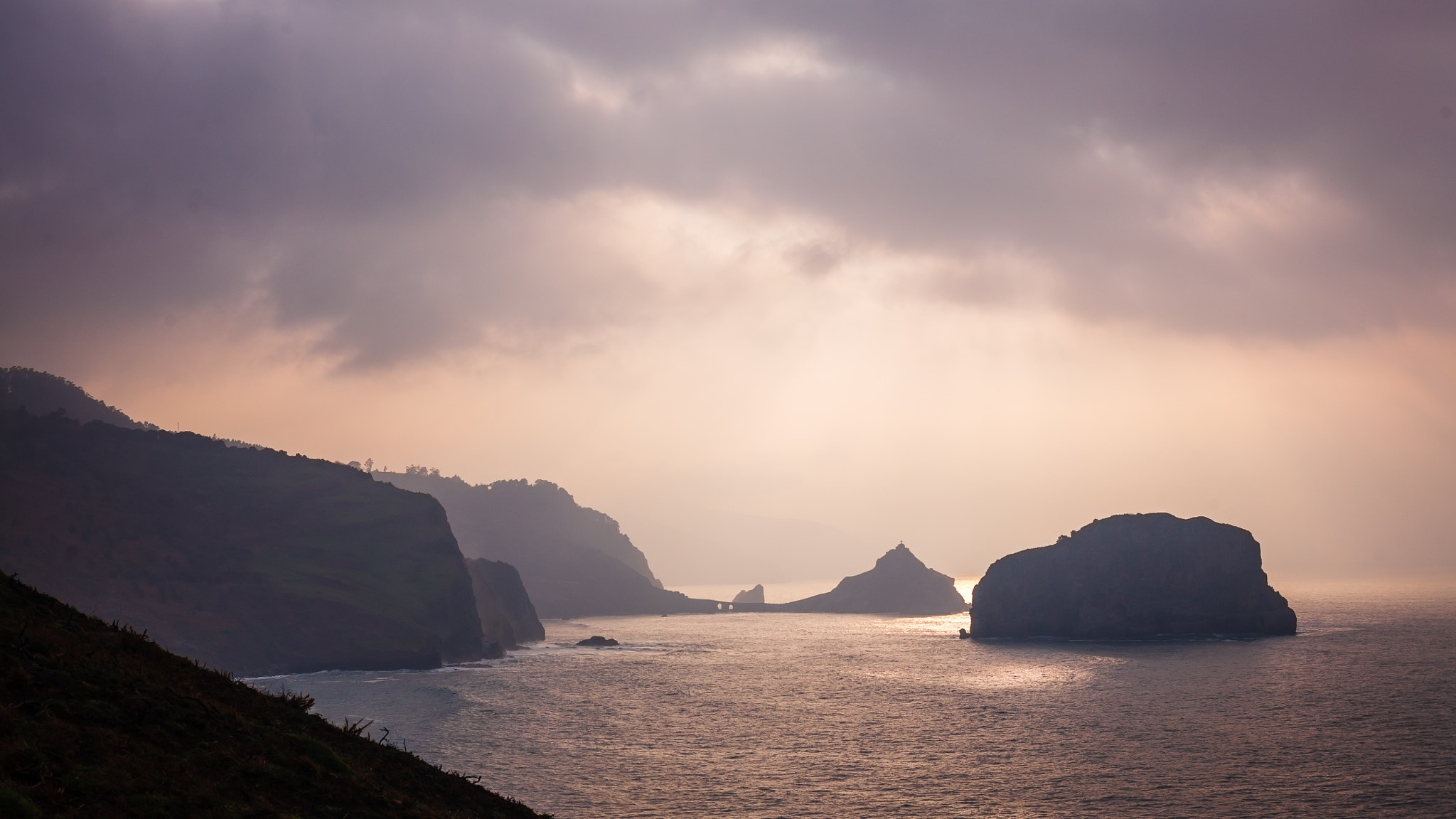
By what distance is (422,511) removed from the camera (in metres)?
167

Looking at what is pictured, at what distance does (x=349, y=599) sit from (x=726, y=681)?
67241mm

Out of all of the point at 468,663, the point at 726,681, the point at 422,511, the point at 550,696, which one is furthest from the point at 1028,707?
the point at 422,511

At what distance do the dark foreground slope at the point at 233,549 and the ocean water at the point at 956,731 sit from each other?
41.8ft

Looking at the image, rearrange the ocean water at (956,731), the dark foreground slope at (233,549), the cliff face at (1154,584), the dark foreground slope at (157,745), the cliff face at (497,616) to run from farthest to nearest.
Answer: the cliff face at (497,616) < the cliff face at (1154,584) < the dark foreground slope at (233,549) < the ocean water at (956,731) < the dark foreground slope at (157,745)

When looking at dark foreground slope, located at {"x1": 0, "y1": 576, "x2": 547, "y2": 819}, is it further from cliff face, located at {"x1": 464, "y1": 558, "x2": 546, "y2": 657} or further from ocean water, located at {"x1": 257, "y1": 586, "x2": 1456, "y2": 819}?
cliff face, located at {"x1": 464, "y1": 558, "x2": 546, "y2": 657}

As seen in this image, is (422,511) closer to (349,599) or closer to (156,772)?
(349,599)

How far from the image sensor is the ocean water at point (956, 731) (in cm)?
5181

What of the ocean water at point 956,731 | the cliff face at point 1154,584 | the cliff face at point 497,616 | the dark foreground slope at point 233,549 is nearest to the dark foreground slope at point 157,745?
the ocean water at point 956,731

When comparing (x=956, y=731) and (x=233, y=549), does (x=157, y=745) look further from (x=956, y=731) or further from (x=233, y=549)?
(x=233, y=549)

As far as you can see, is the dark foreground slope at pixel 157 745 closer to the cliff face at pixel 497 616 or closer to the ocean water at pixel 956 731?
the ocean water at pixel 956 731

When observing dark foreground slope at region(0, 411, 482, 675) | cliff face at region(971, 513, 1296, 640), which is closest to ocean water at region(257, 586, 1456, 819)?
dark foreground slope at region(0, 411, 482, 675)

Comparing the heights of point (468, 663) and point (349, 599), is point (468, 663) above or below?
below

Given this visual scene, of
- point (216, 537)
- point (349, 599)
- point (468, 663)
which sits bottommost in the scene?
point (468, 663)

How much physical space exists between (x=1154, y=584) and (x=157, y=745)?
168 metres
